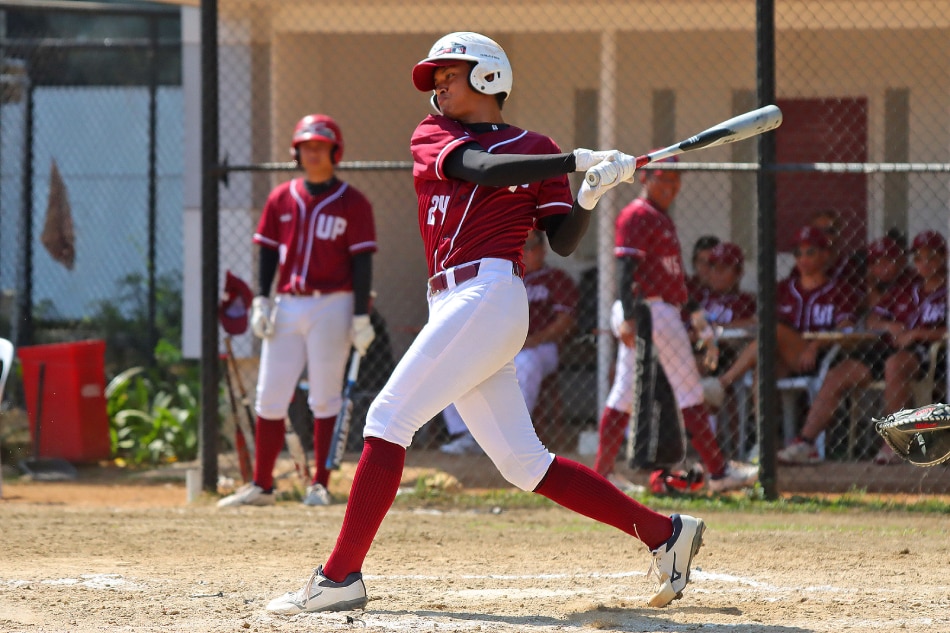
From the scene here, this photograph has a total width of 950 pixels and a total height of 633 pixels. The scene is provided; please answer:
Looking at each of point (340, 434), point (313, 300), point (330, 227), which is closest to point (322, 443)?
point (340, 434)

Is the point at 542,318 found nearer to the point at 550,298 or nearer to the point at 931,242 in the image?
the point at 550,298

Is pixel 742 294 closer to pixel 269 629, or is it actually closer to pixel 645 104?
pixel 645 104

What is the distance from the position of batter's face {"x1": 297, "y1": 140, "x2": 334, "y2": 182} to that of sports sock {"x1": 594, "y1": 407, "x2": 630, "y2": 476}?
212 centimetres

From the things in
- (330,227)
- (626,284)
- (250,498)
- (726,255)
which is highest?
(330,227)

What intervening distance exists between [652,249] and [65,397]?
14.0 feet

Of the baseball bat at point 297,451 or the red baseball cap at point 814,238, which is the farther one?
the red baseball cap at point 814,238

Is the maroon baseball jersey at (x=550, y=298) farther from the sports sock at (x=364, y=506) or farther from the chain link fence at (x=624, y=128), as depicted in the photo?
the sports sock at (x=364, y=506)

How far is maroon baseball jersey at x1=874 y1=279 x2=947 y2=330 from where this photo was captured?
832 cm

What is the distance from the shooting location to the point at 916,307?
8367 millimetres

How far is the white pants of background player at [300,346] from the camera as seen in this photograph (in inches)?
276

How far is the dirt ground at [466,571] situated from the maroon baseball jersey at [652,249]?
52.6 inches

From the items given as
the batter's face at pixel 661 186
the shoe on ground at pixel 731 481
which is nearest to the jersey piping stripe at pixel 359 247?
the batter's face at pixel 661 186

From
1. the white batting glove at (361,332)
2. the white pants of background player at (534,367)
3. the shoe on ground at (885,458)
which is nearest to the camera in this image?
the white batting glove at (361,332)

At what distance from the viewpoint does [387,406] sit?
3.94 meters
